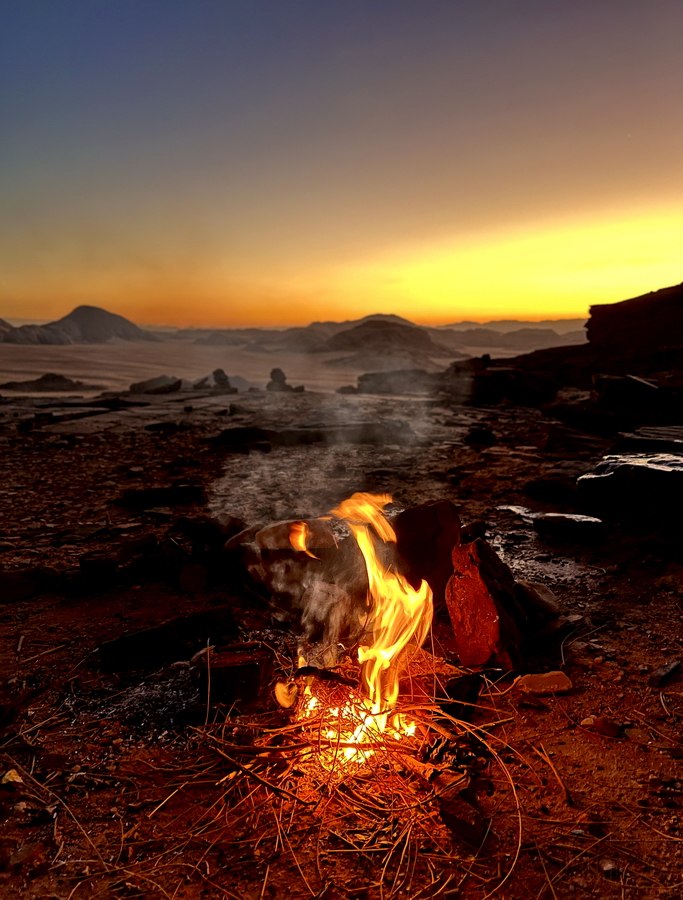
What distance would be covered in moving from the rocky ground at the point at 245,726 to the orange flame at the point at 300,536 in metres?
0.50

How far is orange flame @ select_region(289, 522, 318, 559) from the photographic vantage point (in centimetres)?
358

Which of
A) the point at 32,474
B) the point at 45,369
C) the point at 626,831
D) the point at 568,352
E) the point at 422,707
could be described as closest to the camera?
the point at 626,831

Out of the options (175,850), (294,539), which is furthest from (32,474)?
(175,850)

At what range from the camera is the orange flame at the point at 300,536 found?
141 inches

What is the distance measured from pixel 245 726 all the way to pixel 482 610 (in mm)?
1379

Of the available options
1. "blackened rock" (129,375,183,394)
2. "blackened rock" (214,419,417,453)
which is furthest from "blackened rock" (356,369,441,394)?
"blackened rock" (214,419,417,453)

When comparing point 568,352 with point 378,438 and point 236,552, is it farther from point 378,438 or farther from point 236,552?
point 236,552

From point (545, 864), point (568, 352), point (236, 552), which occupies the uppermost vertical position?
point (568, 352)

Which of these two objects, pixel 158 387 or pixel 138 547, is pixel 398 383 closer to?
pixel 158 387

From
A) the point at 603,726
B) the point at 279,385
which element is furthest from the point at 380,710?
the point at 279,385

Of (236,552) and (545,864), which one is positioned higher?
(236,552)

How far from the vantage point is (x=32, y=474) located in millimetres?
7633

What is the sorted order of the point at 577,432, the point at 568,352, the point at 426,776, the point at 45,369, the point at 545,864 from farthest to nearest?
1. the point at 45,369
2. the point at 568,352
3. the point at 577,432
4. the point at 426,776
5. the point at 545,864

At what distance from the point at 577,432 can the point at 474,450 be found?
228 centimetres
